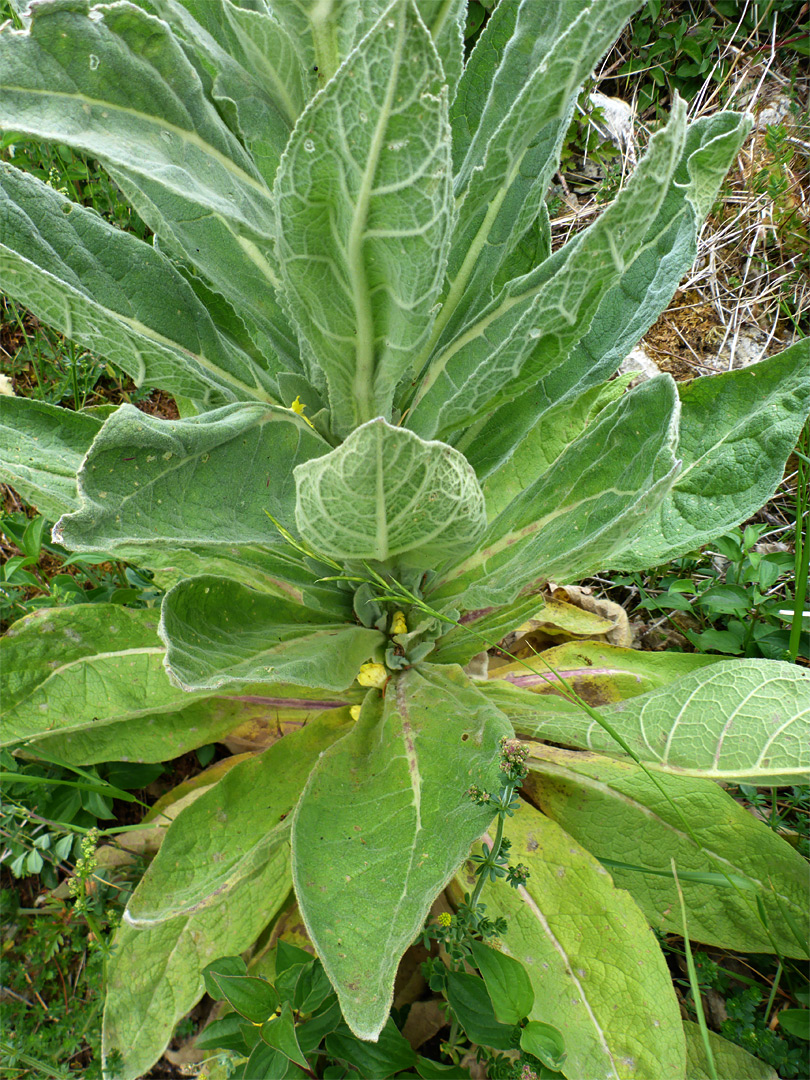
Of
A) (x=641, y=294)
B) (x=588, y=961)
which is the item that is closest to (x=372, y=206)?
(x=641, y=294)

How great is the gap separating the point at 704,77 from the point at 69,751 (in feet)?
11.7

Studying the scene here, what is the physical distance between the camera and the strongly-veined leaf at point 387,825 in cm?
120

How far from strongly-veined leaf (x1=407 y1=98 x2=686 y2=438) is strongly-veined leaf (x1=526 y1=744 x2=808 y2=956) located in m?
0.97

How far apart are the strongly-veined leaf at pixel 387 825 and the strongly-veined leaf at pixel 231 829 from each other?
222 millimetres

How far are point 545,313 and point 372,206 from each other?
1.11 ft

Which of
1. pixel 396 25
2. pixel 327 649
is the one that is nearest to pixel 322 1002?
pixel 327 649

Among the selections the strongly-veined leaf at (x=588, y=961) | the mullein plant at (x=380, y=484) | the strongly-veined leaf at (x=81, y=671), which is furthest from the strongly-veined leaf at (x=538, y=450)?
the strongly-veined leaf at (x=81, y=671)

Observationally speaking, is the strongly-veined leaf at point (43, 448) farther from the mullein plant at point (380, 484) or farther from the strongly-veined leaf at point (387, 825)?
the strongly-veined leaf at point (387, 825)

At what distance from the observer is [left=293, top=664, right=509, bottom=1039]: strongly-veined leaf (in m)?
1.20

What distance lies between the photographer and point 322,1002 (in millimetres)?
1555

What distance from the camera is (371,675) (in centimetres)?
181

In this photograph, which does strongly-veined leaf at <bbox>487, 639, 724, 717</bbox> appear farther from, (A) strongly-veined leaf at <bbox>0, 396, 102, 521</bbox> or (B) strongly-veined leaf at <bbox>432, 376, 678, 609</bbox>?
(A) strongly-veined leaf at <bbox>0, 396, 102, 521</bbox>

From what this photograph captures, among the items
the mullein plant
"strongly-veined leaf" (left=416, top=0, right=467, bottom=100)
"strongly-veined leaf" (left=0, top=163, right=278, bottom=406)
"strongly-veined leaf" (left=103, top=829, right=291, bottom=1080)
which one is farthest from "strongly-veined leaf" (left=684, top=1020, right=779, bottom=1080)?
"strongly-veined leaf" (left=416, top=0, right=467, bottom=100)

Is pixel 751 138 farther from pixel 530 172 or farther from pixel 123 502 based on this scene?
pixel 123 502
